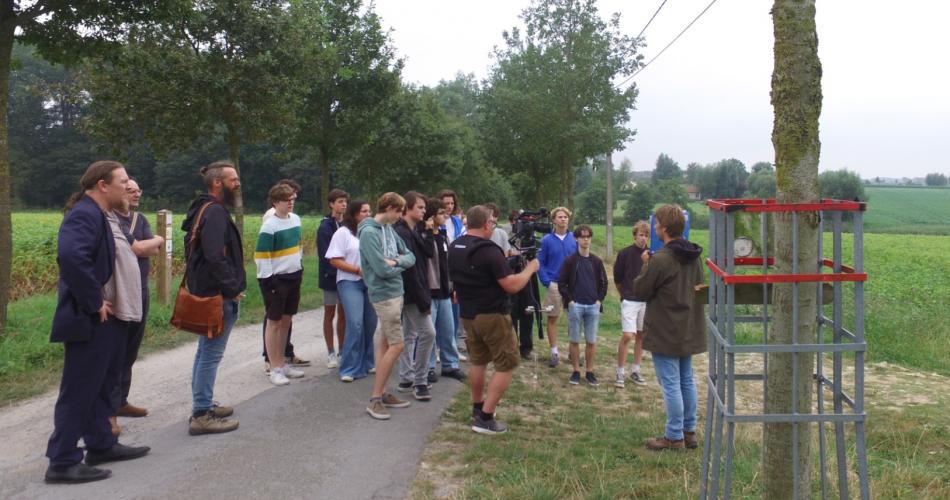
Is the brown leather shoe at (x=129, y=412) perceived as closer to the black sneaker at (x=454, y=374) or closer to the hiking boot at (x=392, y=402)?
the hiking boot at (x=392, y=402)

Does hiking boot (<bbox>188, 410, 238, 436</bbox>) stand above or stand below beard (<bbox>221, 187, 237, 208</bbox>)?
below

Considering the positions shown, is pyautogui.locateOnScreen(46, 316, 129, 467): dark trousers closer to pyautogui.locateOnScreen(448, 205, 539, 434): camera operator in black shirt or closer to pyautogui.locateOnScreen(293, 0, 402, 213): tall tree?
pyautogui.locateOnScreen(448, 205, 539, 434): camera operator in black shirt

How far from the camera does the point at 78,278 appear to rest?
12.8 ft

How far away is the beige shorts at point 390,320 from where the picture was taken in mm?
5570

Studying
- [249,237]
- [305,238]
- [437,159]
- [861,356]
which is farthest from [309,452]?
[437,159]

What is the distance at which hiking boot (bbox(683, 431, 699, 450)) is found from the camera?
5.18 meters

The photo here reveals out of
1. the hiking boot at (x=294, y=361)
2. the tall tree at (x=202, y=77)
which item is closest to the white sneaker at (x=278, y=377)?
the hiking boot at (x=294, y=361)

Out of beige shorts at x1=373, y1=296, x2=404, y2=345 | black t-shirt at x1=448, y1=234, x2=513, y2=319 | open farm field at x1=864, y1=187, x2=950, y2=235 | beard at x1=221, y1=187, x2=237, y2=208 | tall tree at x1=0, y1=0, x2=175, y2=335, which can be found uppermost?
tall tree at x1=0, y1=0, x2=175, y2=335

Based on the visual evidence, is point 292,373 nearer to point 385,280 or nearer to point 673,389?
point 385,280

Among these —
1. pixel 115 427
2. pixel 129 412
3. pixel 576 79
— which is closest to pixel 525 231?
pixel 129 412

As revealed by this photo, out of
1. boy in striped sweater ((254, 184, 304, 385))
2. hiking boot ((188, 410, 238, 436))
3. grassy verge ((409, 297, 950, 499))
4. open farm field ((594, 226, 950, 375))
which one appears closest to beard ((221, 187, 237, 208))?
boy in striped sweater ((254, 184, 304, 385))

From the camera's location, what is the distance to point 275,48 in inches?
480

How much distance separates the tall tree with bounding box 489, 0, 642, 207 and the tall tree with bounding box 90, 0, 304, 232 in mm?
12899

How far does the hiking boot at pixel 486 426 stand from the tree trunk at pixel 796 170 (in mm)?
2566
